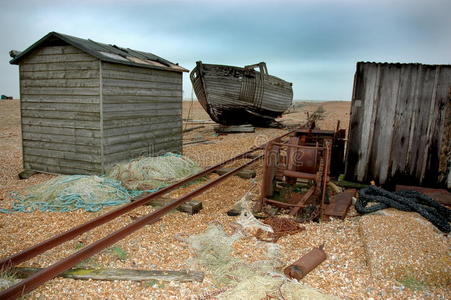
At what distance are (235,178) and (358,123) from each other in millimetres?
3032

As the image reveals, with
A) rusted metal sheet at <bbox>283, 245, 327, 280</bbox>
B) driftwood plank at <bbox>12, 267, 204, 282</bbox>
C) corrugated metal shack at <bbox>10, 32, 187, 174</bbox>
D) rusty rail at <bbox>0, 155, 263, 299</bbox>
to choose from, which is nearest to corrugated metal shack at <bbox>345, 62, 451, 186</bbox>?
rusted metal sheet at <bbox>283, 245, 327, 280</bbox>

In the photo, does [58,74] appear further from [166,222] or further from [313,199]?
[313,199]

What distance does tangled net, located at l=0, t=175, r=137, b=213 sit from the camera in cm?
593

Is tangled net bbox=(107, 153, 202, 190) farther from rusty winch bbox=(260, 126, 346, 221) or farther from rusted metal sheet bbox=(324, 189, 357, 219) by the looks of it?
rusted metal sheet bbox=(324, 189, 357, 219)

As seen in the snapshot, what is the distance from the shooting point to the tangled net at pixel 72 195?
593 centimetres

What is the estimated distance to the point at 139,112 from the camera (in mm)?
8961

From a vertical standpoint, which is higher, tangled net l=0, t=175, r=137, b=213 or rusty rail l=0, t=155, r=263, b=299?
rusty rail l=0, t=155, r=263, b=299

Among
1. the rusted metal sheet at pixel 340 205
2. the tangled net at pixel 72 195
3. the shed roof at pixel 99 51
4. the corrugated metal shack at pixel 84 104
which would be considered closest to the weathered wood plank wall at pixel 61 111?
the corrugated metal shack at pixel 84 104

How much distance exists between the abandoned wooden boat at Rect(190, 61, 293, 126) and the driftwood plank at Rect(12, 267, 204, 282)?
13.9 meters

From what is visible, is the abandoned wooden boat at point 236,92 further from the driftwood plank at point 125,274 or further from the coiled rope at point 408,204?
the driftwood plank at point 125,274

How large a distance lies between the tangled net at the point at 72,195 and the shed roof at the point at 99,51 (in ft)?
9.11

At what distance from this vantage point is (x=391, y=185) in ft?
23.9

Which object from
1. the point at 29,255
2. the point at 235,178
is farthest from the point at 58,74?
the point at 29,255

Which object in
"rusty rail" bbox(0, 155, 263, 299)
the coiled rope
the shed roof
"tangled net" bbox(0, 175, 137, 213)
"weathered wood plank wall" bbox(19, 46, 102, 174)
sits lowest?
"tangled net" bbox(0, 175, 137, 213)
